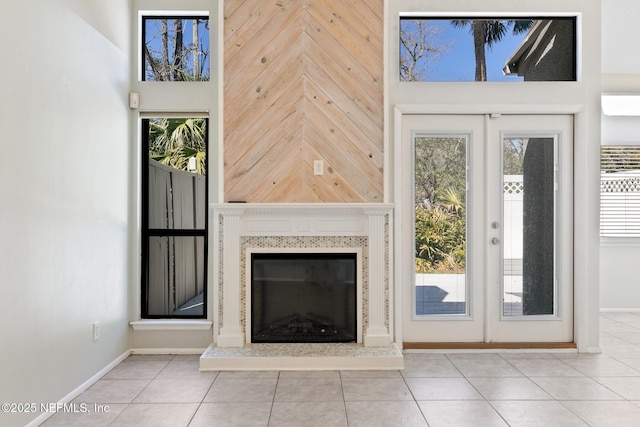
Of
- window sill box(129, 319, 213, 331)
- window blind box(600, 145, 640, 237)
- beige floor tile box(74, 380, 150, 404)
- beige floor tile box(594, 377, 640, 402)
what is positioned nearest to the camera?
beige floor tile box(74, 380, 150, 404)

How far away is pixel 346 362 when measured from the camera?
352 centimetres

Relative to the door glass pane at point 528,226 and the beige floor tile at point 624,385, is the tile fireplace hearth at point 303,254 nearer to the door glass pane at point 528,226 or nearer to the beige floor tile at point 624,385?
the door glass pane at point 528,226

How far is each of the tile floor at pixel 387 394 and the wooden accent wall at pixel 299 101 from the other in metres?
1.45

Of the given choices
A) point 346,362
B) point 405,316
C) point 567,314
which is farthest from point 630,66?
point 346,362

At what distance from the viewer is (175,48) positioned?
4.10m

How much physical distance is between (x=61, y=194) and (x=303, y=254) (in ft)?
6.10

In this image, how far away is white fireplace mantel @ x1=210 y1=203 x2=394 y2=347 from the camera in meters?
3.80

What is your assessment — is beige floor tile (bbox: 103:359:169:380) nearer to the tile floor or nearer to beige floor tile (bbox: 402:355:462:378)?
the tile floor

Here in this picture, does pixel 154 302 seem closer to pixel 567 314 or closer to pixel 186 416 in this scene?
pixel 186 416

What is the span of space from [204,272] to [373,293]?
1499mm

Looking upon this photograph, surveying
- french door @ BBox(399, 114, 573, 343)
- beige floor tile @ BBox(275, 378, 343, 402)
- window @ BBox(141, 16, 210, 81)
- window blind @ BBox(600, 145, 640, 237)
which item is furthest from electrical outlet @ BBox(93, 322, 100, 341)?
window blind @ BBox(600, 145, 640, 237)

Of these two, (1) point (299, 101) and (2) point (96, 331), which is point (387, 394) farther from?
(1) point (299, 101)

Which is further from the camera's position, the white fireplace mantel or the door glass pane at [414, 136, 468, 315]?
the door glass pane at [414, 136, 468, 315]

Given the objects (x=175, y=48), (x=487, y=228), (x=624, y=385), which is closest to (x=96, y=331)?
(x=175, y=48)
